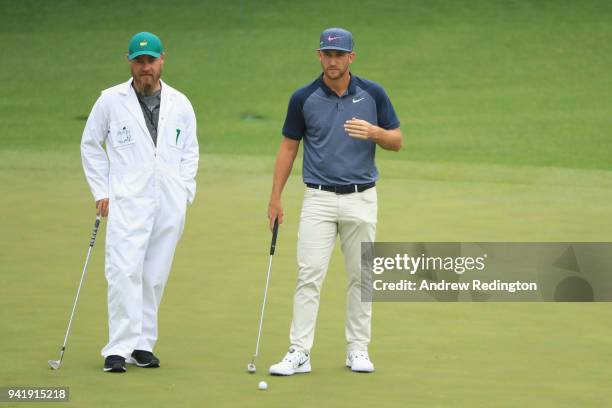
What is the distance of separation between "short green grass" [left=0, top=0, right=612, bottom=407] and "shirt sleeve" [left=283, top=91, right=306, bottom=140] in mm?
1472

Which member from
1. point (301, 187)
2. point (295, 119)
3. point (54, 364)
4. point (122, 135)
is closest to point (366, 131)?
point (295, 119)

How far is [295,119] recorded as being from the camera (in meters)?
8.63

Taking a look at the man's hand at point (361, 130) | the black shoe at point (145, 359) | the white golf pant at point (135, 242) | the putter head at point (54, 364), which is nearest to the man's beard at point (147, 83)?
the white golf pant at point (135, 242)

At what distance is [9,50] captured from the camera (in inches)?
1168

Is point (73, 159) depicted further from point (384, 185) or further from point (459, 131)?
point (459, 131)

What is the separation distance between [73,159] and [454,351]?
11.0m

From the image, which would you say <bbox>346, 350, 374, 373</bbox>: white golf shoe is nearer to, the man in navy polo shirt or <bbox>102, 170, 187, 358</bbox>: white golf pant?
the man in navy polo shirt

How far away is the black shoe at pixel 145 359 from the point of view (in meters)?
8.65

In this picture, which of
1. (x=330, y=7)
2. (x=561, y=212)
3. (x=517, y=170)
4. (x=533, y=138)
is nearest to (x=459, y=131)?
(x=533, y=138)

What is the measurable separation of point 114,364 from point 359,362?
1509 millimetres

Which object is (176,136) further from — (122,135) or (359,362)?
(359,362)

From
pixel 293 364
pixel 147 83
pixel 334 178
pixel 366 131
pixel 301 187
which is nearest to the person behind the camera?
pixel 366 131

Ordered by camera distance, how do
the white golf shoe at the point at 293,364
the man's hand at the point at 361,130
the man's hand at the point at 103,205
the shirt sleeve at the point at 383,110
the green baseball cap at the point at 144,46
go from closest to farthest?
the man's hand at the point at 361,130, the white golf shoe at the point at 293,364, the green baseball cap at the point at 144,46, the shirt sleeve at the point at 383,110, the man's hand at the point at 103,205

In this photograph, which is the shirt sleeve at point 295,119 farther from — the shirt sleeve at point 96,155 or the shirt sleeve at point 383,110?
the shirt sleeve at point 96,155
